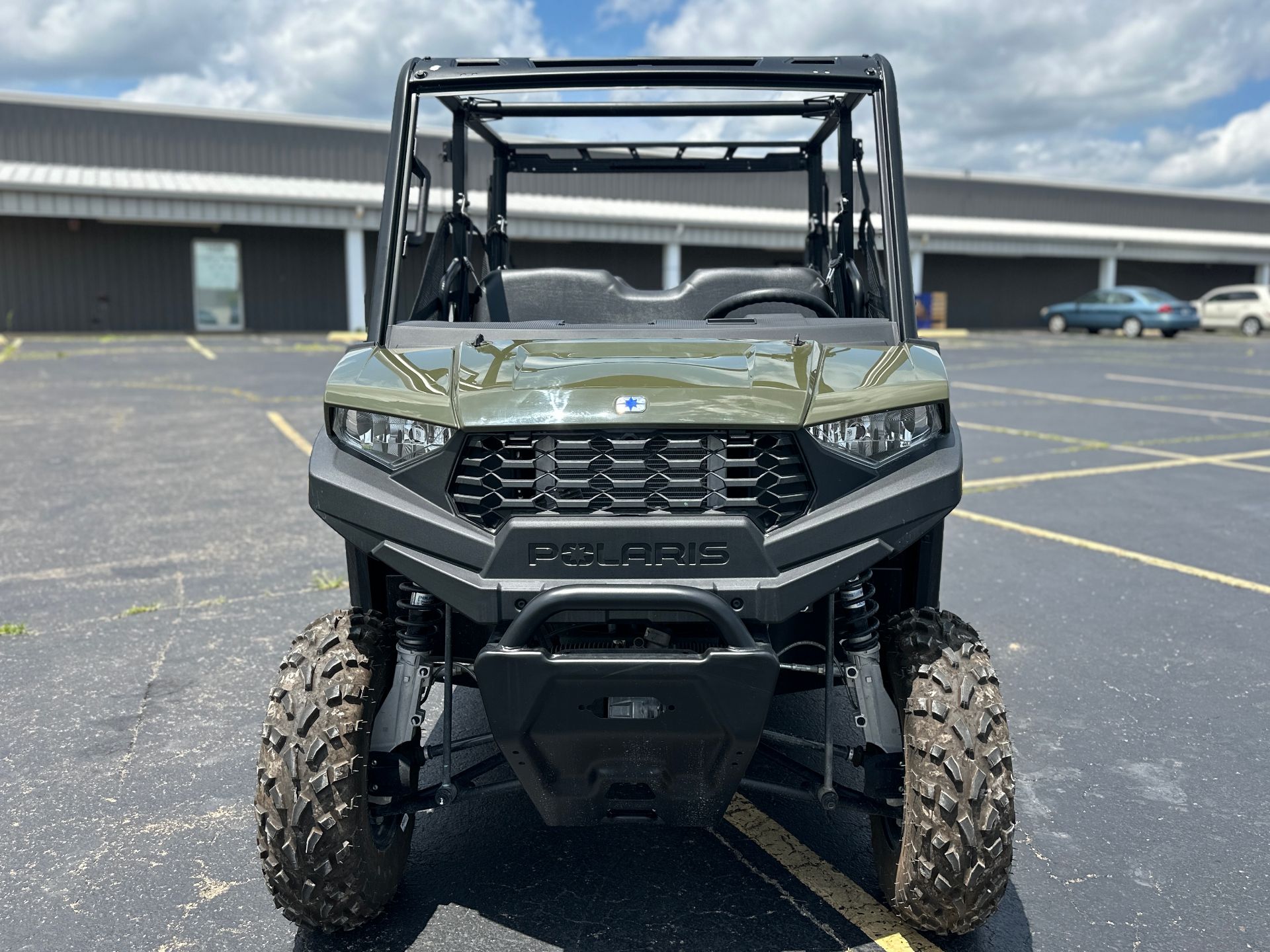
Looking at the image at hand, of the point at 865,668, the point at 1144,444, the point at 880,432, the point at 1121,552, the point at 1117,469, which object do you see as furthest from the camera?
the point at 1144,444

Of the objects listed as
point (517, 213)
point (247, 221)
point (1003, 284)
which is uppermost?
point (517, 213)

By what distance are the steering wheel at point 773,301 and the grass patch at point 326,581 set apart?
9.49 ft

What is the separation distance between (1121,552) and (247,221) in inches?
908

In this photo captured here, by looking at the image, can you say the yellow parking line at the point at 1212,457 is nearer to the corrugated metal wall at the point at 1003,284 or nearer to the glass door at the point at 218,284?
the glass door at the point at 218,284

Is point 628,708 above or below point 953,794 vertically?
above

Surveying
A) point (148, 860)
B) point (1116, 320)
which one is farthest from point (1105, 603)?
point (1116, 320)

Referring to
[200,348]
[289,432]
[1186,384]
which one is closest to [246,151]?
[200,348]

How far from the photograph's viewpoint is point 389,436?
8.63 ft

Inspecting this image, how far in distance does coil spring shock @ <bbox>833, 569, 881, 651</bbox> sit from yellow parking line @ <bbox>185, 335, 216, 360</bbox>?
18.3 metres

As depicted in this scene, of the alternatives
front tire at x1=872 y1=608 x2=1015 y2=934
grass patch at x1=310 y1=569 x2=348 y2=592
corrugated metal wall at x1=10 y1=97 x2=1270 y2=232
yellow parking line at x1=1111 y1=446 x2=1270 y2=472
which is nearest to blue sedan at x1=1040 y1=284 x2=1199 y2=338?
corrugated metal wall at x1=10 y1=97 x2=1270 y2=232

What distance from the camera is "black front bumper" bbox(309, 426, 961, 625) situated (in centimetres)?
238

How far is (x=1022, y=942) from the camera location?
9.05ft

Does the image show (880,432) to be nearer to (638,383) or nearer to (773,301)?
(638,383)

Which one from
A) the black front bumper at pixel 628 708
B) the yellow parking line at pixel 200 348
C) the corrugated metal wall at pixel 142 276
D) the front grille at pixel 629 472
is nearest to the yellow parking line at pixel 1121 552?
the front grille at pixel 629 472
